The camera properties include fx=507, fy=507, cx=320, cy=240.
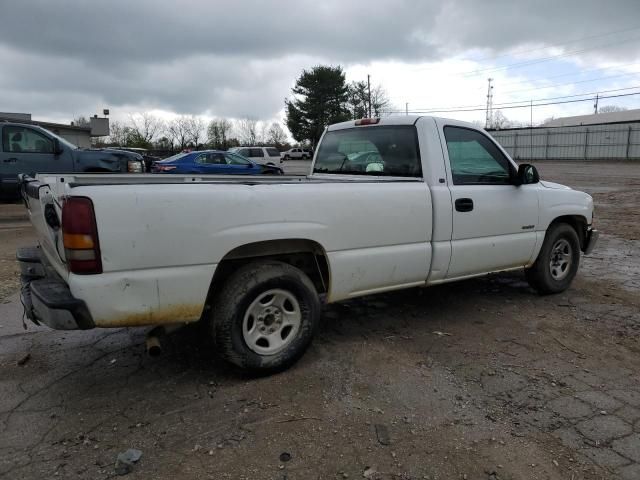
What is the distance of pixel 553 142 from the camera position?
151ft

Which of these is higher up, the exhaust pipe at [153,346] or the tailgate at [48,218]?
the tailgate at [48,218]

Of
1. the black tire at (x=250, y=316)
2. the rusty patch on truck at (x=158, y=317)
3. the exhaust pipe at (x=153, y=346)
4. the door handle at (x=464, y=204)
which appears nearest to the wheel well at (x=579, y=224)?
the door handle at (x=464, y=204)

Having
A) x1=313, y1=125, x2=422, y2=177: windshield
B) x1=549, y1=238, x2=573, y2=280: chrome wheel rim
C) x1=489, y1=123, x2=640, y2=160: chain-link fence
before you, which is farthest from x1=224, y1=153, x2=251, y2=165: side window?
x1=489, y1=123, x2=640, y2=160: chain-link fence

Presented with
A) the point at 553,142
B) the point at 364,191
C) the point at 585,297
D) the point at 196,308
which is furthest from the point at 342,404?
the point at 553,142

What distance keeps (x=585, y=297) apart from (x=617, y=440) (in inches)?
117

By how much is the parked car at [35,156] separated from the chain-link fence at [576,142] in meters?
32.4

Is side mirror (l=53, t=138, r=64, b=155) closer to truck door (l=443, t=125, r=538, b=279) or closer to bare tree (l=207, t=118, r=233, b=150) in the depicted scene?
truck door (l=443, t=125, r=538, b=279)

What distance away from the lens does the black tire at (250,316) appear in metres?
3.30

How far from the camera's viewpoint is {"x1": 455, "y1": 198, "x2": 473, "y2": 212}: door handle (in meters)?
4.34

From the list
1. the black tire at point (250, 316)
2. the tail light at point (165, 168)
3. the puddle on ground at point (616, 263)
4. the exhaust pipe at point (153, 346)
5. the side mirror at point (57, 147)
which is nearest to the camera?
the exhaust pipe at point (153, 346)

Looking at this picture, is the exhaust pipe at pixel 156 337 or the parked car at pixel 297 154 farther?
the parked car at pixel 297 154

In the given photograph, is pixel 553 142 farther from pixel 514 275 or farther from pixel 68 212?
pixel 68 212

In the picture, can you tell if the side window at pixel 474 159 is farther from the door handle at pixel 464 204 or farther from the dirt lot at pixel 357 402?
the dirt lot at pixel 357 402

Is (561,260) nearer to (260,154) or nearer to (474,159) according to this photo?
(474,159)
